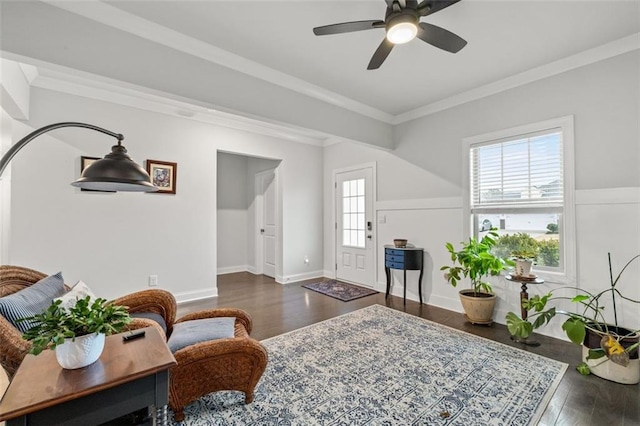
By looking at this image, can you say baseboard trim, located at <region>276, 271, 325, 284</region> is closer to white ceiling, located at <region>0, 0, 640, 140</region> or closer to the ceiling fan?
white ceiling, located at <region>0, 0, 640, 140</region>

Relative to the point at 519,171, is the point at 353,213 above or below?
below

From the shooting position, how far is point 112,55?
2219mm

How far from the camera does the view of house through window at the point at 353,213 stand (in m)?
5.14

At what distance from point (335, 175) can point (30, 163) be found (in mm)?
4297

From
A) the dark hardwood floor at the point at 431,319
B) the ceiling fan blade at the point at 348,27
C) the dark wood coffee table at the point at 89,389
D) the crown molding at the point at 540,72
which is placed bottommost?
the dark hardwood floor at the point at 431,319

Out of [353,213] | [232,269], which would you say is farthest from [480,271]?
[232,269]

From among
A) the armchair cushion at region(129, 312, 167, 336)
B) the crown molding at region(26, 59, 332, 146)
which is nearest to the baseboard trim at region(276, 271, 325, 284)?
the crown molding at region(26, 59, 332, 146)

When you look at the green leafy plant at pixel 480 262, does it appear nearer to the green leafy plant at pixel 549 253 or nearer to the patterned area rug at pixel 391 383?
the green leafy plant at pixel 549 253

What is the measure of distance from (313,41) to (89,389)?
2.75 metres

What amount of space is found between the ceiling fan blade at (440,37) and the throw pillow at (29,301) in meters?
2.76

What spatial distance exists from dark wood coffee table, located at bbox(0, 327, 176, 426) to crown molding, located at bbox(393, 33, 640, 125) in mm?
4025

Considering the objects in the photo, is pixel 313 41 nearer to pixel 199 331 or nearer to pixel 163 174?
pixel 199 331

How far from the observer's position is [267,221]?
6047 millimetres

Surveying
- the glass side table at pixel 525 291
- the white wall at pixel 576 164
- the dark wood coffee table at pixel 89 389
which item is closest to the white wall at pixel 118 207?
the white wall at pixel 576 164
